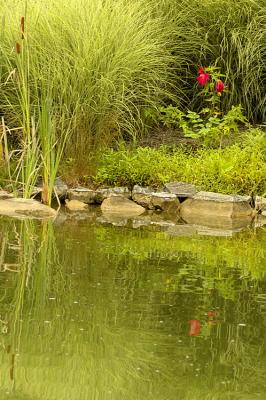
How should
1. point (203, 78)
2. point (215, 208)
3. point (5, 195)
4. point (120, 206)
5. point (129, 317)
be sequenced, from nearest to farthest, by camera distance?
point (129, 317) < point (5, 195) < point (215, 208) < point (120, 206) < point (203, 78)

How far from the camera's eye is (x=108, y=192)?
10031 mm

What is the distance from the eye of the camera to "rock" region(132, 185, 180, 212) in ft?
32.2

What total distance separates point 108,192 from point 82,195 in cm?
26

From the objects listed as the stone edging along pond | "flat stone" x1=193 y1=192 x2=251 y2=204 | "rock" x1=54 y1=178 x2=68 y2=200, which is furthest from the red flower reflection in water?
"rock" x1=54 y1=178 x2=68 y2=200

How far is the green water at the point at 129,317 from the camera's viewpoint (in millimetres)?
4379

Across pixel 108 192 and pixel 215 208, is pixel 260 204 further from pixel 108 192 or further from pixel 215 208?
pixel 108 192

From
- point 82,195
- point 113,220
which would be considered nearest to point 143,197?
point 82,195

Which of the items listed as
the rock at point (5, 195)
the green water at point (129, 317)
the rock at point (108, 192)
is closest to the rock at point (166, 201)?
the rock at point (108, 192)

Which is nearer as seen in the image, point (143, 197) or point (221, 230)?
point (221, 230)

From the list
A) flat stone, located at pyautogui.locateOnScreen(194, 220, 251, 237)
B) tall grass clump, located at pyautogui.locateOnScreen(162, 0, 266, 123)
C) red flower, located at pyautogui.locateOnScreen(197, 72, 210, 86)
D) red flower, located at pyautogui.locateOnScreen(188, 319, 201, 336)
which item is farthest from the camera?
tall grass clump, located at pyautogui.locateOnScreen(162, 0, 266, 123)

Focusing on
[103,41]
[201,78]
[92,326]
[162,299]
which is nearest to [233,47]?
[201,78]

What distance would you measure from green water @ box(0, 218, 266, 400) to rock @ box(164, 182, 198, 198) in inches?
67.0

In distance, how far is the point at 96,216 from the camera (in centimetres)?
937

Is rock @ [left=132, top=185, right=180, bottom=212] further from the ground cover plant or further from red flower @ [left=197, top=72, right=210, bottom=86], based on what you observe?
red flower @ [left=197, top=72, right=210, bottom=86]
